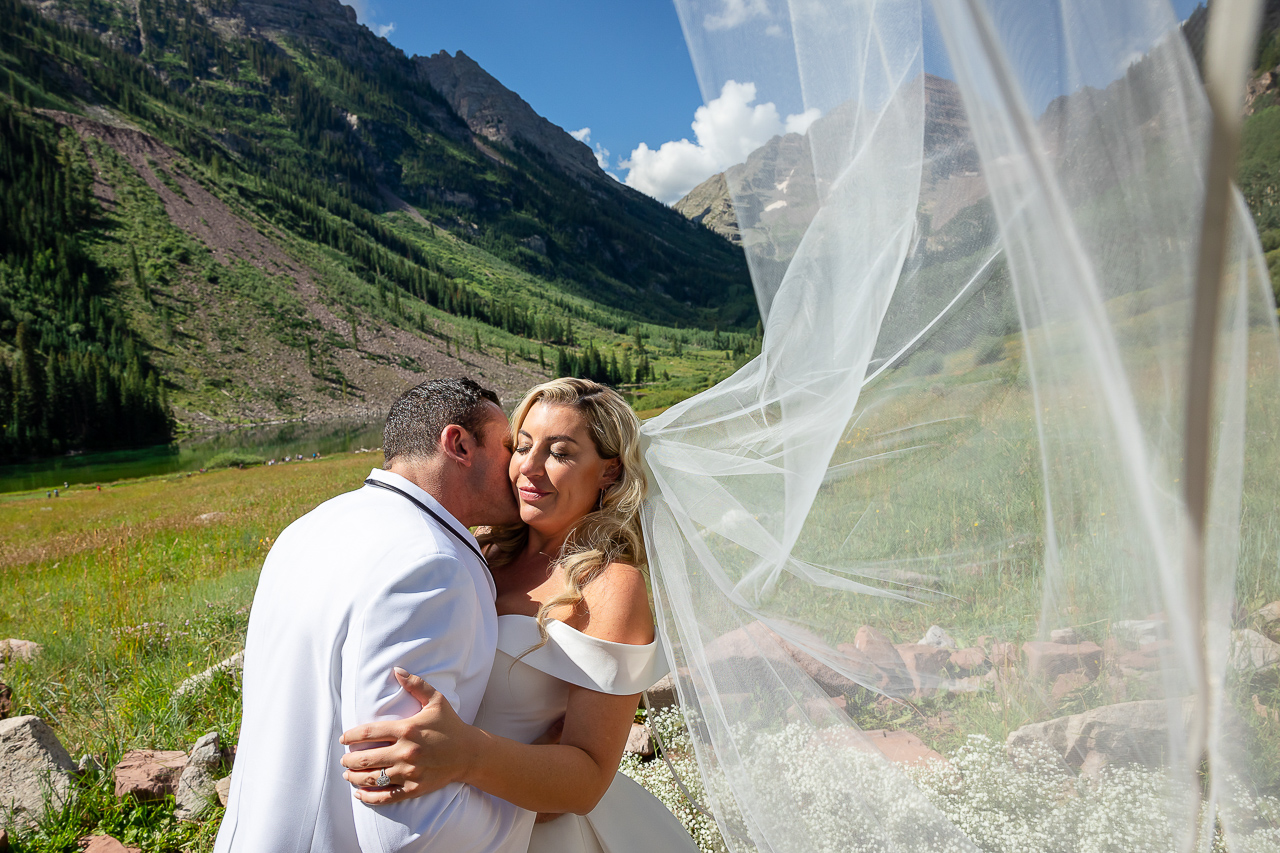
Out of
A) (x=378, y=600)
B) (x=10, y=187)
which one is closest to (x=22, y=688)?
(x=378, y=600)

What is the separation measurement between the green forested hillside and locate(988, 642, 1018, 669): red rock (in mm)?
31024

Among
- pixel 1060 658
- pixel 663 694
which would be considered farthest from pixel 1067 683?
pixel 663 694

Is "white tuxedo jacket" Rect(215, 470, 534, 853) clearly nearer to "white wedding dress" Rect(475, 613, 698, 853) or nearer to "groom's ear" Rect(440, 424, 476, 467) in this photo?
"white wedding dress" Rect(475, 613, 698, 853)

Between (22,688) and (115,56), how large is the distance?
624ft

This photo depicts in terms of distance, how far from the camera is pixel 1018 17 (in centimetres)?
117

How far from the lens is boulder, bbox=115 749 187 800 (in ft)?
11.6

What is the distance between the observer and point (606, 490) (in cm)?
253

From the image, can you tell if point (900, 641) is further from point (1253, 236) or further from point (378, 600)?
point (378, 600)

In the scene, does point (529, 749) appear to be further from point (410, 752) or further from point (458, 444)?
point (458, 444)

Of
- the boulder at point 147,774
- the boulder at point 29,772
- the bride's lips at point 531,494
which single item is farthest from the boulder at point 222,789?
the bride's lips at point 531,494

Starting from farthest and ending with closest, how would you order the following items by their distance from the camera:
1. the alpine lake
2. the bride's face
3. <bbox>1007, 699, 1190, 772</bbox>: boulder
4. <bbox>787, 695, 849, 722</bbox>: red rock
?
the alpine lake → the bride's face → <bbox>787, 695, 849, 722</bbox>: red rock → <bbox>1007, 699, 1190, 772</bbox>: boulder

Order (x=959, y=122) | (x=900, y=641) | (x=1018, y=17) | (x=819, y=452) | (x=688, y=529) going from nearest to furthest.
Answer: (x=1018, y=17) < (x=959, y=122) < (x=900, y=641) < (x=819, y=452) < (x=688, y=529)

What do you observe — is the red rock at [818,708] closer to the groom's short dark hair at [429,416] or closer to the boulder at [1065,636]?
the boulder at [1065,636]

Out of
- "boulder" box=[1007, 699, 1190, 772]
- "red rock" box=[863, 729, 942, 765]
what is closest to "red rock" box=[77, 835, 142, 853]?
"red rock" box=[863, 729, 942, 765]
